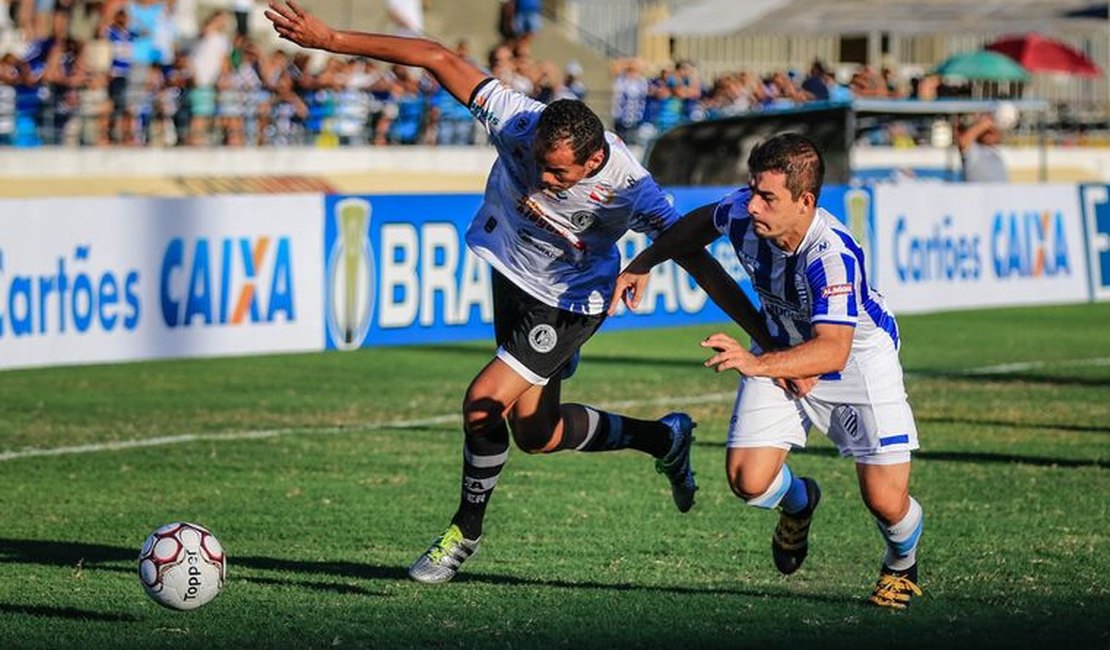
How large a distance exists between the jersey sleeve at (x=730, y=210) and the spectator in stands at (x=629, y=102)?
23.6m

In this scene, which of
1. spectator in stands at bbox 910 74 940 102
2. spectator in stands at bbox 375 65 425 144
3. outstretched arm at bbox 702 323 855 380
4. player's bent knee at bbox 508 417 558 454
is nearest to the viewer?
outstretched arm at bbox 702 323 855 380

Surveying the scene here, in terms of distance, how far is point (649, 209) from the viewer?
8.18 meters

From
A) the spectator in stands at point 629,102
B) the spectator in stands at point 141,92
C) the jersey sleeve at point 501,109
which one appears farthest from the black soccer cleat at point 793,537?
the spectator in stands at point 629,102

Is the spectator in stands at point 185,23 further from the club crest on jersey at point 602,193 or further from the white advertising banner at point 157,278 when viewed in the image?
the club crest on jersey at point 602,193

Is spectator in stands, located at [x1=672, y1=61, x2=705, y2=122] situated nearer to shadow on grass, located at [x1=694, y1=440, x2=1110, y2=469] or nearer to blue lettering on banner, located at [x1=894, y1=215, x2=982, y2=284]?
blue lettering on banner, located at [x1=894, y1=215, x2=982, y2=284]

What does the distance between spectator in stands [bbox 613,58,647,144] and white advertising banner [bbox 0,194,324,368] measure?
14368 millimetres

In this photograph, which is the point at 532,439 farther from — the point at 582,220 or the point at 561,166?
the point at 561,166

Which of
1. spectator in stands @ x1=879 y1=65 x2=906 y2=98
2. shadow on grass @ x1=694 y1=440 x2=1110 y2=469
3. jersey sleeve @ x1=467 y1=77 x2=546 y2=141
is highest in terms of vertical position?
spectator in stands @ x1=879 y1=65 x2=906 y2=98

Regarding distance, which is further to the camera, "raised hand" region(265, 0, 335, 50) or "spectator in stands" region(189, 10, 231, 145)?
"spectator in stands" region(189, 10, 231, 145)

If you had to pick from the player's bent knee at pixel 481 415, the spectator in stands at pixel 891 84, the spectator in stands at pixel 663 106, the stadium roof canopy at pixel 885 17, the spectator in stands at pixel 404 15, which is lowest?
the player's bent knee at pixel 481 415

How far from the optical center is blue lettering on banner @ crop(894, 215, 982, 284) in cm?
2269

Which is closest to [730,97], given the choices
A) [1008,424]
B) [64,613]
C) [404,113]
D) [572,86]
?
[572,86]

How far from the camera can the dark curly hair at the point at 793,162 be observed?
23.1ft

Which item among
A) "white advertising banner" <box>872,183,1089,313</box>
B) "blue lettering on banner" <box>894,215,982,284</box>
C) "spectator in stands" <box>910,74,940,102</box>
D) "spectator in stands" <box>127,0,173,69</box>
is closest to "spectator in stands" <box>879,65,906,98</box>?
"spectator in stands" <box>910,74,940,102</box>
